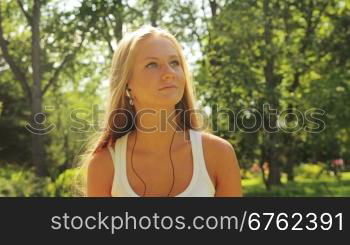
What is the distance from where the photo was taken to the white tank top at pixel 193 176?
6.29 ft

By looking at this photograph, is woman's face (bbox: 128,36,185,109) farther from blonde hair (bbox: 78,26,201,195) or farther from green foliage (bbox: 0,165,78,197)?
green foliage (bbox: 0,165,78,197)

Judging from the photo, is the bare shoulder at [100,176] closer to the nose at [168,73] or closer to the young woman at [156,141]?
the young woman at [156,141]

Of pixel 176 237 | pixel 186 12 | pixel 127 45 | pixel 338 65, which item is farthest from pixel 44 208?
pixel 186 12

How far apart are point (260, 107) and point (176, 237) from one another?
39.7 feet

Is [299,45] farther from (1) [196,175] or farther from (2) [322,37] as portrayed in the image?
(1) [196,175]

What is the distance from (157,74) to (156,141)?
0.26m

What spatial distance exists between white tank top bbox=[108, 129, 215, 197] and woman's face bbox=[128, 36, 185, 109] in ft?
0.56

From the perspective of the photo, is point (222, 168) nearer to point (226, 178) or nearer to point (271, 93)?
point (226, 178)

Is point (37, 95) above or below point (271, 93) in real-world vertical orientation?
above

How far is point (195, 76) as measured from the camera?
46.3ft

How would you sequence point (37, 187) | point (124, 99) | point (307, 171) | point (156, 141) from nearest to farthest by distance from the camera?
point (156, 141)
point (124, 99)
point (37, 187)
point (307, 171)

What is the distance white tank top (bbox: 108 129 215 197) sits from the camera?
1.92 m

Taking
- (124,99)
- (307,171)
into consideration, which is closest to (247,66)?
(124,99)

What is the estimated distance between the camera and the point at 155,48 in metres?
2.04
